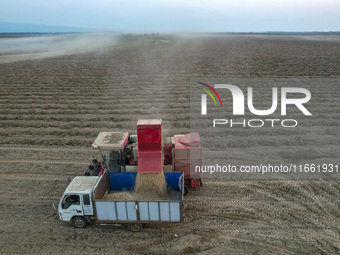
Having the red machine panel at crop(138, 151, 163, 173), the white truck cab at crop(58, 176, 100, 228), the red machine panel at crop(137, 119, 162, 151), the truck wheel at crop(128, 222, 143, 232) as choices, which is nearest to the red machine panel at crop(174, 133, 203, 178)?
the red machine panel at crop(138, 151, 163, 173)

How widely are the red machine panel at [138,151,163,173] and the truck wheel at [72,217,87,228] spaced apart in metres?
2.16

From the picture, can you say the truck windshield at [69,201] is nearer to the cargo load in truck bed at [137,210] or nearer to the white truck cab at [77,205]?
the white truck cab at [77,205]

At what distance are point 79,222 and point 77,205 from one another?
0.59 meters

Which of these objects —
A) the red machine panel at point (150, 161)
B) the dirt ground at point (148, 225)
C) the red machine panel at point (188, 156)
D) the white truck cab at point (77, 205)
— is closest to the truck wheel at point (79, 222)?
the white truck cab at point (77, 205)

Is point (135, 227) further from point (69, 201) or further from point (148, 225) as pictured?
point (69, 201)

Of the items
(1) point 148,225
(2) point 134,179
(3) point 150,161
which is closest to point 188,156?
(3) point 150,161

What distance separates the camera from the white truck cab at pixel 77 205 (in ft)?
27.2

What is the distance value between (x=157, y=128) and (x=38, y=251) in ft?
15.2

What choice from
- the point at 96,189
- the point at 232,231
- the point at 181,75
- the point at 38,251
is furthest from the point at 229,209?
the point at 181,75

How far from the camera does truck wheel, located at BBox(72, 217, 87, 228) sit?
8.44 metres

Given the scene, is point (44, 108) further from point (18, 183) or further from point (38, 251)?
point (38, 251)

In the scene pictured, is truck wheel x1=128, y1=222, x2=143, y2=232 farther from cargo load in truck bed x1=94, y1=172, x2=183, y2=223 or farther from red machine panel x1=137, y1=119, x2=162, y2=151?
red machine panel x1=137, y1=119, x2=162, y2=151

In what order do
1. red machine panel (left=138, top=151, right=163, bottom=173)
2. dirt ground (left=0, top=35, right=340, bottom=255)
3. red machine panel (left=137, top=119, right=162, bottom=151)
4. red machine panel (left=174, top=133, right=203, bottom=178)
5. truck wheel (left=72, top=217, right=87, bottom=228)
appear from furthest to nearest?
red machine panel (left=174, top=133, right=203, bottom=178) → red machine panel (left=138, top=151, right=163, bottom=173) → red machine panel (left=137, top=119, right=162, bottom=151) → truck wheel (left=72, top=217, right=87, bottom=228) → dirt ground (left=0, top=35, right=340, bottom=255)

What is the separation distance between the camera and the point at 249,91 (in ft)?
72.9
